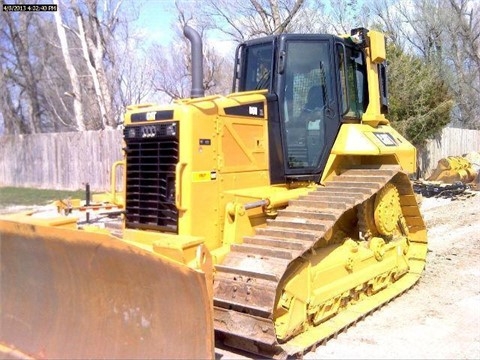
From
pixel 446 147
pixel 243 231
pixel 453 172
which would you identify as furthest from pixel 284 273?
pixel 446 147

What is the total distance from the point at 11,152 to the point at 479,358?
21.6 meters

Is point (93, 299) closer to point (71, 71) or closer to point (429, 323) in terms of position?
point (429, 323)

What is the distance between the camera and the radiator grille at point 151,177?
4699mm

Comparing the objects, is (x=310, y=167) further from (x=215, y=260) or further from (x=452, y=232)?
(x=452, y=232)

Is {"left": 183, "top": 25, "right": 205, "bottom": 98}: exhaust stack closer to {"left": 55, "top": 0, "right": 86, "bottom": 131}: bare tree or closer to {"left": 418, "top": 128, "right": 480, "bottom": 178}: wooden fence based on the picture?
{"left": 55, "top": 0, "right": 86, "bottom": 131}: bare tree

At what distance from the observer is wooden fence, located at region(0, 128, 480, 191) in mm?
18420

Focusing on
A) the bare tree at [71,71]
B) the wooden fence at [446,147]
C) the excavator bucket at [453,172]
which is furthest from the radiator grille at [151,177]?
the wooden fence at [446,147]

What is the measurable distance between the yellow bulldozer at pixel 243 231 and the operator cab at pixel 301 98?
0.05 feet

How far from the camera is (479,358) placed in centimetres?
425

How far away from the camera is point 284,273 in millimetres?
4156

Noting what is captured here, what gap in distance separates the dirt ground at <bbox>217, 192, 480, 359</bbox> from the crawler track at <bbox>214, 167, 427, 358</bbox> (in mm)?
155

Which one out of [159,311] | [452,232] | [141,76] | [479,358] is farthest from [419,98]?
[159,311]

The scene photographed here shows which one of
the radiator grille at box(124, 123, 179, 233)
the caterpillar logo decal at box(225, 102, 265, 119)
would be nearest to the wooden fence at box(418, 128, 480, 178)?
the caterpillar logo decal at box(225, 102, 265, 119)

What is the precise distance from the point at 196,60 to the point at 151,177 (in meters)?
1.25
